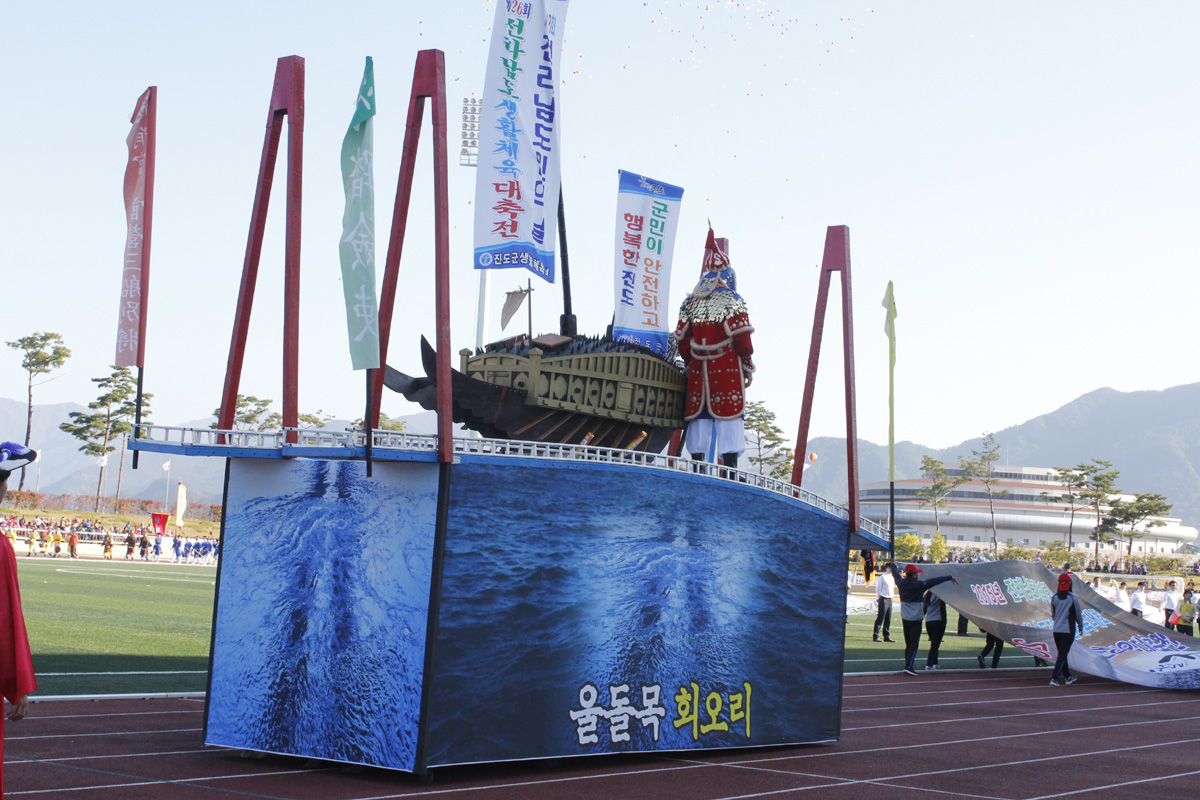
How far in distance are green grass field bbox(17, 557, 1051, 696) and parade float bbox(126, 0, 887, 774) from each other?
4725 mm

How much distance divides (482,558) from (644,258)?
4.92 m

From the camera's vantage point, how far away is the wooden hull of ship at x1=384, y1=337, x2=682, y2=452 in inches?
391

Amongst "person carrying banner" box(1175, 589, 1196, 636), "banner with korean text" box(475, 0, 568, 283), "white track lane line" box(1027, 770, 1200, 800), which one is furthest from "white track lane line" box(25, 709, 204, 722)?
"person carrying banner" box(1175, 589, 1196, 636)

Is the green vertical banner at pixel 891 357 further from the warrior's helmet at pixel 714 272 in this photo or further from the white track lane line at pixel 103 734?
the white track lane line at pixel 103 734

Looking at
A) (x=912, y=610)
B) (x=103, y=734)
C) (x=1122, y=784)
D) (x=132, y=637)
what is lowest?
(x=132, y=637)

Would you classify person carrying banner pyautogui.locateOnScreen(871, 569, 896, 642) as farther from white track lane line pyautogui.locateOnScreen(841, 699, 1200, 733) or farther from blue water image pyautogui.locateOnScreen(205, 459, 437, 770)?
blue water image pyautogui.locateOnScreen(205, 459, 437, 770)

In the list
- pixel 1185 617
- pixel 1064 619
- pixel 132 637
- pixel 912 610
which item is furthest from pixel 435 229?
pixel 1185 617

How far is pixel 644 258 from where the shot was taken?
12.3 meters

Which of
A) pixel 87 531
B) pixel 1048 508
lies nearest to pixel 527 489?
pixel 87 531

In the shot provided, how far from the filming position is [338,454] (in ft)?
28.4

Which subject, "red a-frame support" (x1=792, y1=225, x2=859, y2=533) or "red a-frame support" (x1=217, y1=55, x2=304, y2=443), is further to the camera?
"red a-frame support" (x1=792, y1=225, x2=859, y2=533)

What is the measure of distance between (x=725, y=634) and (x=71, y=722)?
6.33 m

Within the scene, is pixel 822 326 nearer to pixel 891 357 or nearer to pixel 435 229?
pixel 891 357

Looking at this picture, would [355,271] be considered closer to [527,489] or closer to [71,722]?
[527,489]
